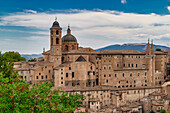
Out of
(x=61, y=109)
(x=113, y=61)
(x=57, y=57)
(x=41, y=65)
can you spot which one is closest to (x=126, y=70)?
(x=113, y=61)

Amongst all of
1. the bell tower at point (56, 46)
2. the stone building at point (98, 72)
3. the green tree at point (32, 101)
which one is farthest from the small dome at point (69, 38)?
the green tree at point (32, 101)

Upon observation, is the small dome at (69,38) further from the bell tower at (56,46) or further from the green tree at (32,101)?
the green tree at (32,101)

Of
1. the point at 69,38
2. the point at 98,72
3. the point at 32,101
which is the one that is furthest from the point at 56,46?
the point at 32,101

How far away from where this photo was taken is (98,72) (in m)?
57.3

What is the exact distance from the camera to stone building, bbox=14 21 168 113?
51.5 metres

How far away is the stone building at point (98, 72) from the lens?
5147 cm

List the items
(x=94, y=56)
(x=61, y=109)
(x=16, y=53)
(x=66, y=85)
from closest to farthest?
(x=61, y=109), (x=66, y=85), (x=94, y=56), (x=16, y=53)

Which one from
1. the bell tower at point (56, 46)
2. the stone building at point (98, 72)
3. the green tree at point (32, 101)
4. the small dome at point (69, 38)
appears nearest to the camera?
the green tree at point (32, 101)

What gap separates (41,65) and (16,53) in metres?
32.7

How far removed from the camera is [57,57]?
56.5 m

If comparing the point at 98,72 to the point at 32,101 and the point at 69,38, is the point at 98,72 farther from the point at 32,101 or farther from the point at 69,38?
the point at 32,101

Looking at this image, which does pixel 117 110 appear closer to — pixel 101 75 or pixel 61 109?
pixel 101 75

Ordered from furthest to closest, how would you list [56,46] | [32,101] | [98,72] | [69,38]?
[69,38] → [98,72] → [56,46] → [32,101]

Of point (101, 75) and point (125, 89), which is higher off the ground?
point (101, 75)
